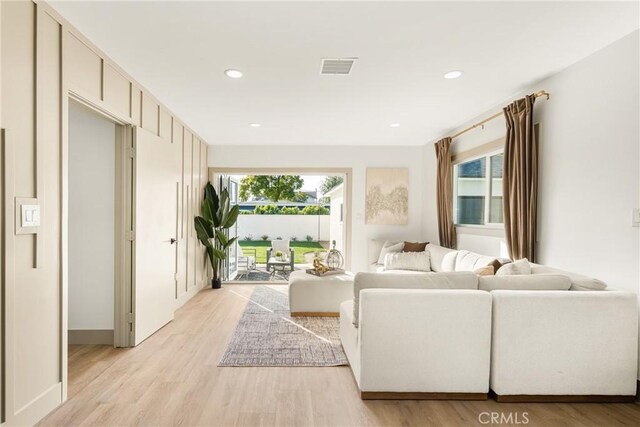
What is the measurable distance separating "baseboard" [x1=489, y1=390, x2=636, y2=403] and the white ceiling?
2.38 meters

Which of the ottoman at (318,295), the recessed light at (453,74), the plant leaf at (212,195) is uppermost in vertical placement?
the recessed light at (453,74)

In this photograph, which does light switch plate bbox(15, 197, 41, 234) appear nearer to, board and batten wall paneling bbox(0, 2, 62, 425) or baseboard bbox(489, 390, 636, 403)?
board and batten wall paneling bbox(0, 2, 62, 425)

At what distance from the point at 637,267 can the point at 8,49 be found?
394 centimetres

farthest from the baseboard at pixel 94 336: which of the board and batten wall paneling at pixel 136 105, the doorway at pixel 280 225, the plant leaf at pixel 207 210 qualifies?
the doorway at pixel 280 225

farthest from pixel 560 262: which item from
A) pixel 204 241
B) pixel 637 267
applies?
pixel 204 241

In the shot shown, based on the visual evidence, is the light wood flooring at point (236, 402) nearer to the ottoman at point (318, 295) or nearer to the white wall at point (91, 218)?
the white wall at point (91, 218)

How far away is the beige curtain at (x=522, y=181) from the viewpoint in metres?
3.19

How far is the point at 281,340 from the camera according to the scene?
3.33 meters

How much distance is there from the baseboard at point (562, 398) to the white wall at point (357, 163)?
12.7 feet

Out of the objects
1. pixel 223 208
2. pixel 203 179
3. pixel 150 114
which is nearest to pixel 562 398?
pixel 150 114

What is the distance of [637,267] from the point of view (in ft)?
7.62

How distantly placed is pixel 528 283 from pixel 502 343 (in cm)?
47

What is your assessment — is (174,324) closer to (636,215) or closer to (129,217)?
(129,217)

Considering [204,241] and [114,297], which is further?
[204,241]
